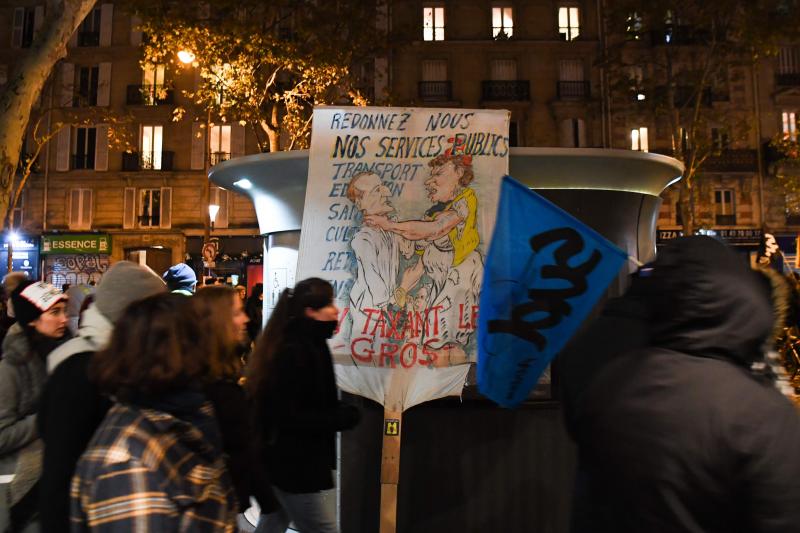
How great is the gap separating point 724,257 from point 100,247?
3105cm

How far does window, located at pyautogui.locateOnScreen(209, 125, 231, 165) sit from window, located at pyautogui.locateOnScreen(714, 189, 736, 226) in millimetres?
23261

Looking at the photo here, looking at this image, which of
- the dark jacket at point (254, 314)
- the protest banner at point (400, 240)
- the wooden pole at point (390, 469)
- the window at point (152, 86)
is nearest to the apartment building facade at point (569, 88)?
the window at point (152, 86)

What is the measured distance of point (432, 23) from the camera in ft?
101

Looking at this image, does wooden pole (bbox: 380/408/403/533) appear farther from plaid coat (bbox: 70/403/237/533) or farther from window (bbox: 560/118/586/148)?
window (bbox: 560/118/586/148)

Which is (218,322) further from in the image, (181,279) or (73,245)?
(73,245)

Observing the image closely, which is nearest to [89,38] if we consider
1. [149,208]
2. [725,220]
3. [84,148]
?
[84,148]

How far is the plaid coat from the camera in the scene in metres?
1.56

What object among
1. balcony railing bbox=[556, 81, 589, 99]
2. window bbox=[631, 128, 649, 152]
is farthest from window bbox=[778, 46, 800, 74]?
balcony railing bbox=[556, 81, 589, 99]

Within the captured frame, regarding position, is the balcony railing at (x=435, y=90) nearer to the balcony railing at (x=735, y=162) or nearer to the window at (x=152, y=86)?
the window at (x=152, y=86)

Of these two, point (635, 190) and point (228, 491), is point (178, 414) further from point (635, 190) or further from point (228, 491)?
point (635, 190)

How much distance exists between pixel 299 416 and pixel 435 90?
29.4 m

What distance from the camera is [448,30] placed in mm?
30656

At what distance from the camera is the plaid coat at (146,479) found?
1556 mm

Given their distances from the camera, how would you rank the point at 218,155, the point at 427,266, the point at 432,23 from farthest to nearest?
the point at 432,23, the point at 218,155, the point at 427,266
